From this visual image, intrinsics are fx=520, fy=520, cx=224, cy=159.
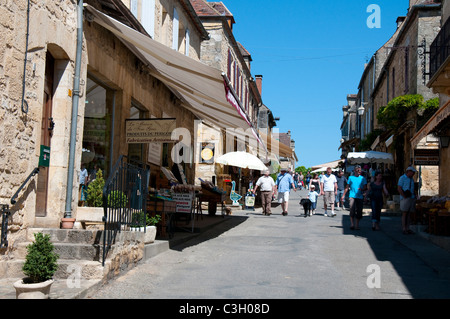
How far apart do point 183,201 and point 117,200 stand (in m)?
3.35

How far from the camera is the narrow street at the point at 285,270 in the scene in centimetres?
557

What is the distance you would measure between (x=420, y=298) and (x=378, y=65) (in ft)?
95.0

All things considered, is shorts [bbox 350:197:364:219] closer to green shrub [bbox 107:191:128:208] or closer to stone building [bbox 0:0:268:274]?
stone building [bbox 0:0:268:274]

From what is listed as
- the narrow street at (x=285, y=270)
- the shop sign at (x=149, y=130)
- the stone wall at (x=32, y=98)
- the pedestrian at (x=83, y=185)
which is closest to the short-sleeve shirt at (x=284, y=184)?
the narrow street at (x=285, y=270)

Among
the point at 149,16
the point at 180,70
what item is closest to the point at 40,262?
the point at 180,70

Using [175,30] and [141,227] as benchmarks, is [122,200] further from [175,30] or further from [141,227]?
[175,30]

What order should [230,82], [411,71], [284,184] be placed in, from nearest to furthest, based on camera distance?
[284,184] < [411,71] < [230,82]

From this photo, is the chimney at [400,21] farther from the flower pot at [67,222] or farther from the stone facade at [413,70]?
the flower pot at [67,222]

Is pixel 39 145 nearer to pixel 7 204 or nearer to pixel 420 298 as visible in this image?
pixel 7 204

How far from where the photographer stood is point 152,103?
42.7 feet

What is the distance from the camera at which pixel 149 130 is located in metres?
10.2

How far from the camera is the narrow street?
18.3 feet

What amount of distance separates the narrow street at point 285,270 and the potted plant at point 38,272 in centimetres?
65

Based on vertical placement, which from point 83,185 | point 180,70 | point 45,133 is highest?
point 180,70
